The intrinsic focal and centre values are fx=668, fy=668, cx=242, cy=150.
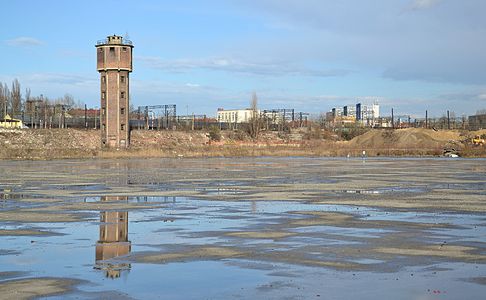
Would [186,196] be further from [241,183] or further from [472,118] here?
[472,118]

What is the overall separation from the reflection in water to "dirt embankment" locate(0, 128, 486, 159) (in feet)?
179

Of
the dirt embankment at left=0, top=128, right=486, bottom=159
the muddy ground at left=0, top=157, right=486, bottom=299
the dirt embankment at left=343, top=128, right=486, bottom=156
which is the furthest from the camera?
the dirt embankment at left=343, top=128, right=486, bottom=156

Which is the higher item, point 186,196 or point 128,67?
point 128,67

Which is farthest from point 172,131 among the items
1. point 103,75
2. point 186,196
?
point 186,196

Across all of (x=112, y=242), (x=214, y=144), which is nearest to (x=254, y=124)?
(x=214, y=144)

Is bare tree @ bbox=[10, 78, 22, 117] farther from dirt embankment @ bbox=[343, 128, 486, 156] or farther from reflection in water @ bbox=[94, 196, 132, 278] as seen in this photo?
reflection in water @ bbox=[94, 196, 132, 278]

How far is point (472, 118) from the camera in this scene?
6270 inches

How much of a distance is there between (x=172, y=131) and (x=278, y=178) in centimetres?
6484

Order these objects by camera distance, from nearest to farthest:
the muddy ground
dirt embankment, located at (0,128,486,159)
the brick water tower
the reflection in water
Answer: the muddy ground < the reflection in water < dirt embankment, located at (0,128,486,159) < the brick water tower

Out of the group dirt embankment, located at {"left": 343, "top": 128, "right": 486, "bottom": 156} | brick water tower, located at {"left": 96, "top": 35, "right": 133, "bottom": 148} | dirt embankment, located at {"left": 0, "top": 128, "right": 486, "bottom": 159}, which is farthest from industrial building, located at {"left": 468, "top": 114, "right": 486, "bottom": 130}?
brick water tower, located at {"left": 96, "top": 35, "right": 133, "bottom": 148}

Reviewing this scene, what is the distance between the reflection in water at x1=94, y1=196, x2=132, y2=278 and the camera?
11.0m

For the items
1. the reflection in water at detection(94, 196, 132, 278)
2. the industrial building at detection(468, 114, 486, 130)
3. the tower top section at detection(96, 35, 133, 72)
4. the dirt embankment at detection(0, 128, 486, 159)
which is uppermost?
the tower top section at detection(96, 35, 133, 72)

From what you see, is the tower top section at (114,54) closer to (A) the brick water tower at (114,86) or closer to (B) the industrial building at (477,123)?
(A) the brick water tower at (114,86)

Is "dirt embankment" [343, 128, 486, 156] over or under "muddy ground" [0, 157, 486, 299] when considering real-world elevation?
over
